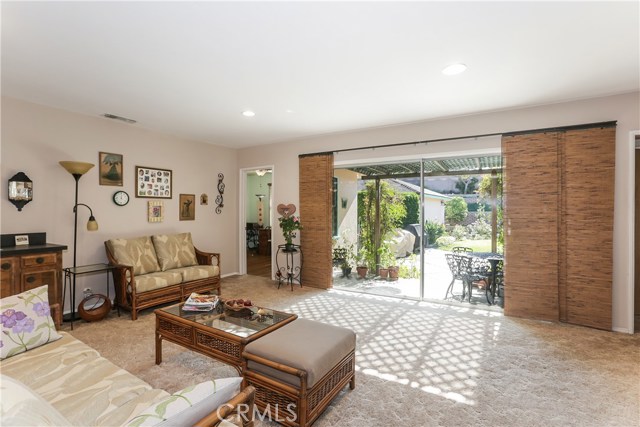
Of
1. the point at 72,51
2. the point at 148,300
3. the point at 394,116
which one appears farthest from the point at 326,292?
the point at 72,51

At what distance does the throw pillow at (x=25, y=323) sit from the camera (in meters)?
1.78

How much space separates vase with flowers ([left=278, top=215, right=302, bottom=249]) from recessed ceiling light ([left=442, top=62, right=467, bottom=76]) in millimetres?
3188

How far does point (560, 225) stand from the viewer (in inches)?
139

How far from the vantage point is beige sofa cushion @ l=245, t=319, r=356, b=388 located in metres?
1.79

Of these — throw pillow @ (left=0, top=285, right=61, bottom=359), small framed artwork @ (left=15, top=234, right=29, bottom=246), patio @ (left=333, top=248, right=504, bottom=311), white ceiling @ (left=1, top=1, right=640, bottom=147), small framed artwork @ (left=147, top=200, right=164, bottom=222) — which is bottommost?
patio @ (left=333, top=248, right=504, bottom=311)

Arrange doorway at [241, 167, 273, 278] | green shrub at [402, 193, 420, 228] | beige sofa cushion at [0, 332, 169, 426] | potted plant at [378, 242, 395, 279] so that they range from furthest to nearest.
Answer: doorway at [241, 167, 273, 278]
potted plant at [378, 242, 395, 279]
green shrub at [402, 193, 420, 228]
beige sofa cushion at [0, 332, 169, 426]

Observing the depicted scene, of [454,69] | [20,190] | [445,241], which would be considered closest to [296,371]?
[454,69]

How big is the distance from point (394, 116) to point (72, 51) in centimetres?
344

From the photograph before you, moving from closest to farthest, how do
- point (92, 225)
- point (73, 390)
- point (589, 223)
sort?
point (73, 390)
point (589, 223)
point (92, 225)

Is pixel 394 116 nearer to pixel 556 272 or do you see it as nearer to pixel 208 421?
pixel 556 272

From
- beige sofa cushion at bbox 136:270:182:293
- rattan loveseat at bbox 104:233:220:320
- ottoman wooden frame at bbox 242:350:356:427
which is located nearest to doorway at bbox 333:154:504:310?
rattan loveseat at bbox 104:233:220:320

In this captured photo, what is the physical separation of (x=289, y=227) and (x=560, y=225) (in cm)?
369

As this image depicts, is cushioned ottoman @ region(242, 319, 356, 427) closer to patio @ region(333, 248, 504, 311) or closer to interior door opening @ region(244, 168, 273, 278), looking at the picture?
patio @ region(333, 248, 504, 311)

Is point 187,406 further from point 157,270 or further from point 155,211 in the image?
point 155,211
